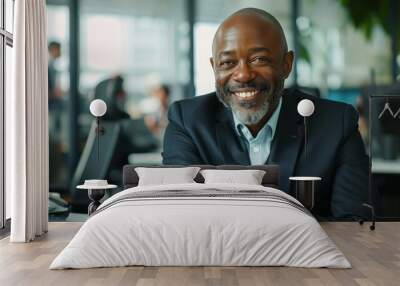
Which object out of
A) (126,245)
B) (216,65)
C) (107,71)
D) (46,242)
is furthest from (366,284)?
(107,71)

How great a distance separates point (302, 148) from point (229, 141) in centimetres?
84

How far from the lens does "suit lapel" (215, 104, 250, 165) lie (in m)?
6.95

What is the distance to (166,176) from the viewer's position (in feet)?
21.0

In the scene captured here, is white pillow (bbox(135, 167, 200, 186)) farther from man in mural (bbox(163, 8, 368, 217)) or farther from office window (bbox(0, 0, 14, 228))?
office window (bbox(0, 0, 14, 228))

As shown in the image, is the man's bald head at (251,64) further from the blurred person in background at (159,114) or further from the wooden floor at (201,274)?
the wooden floor at (201,274)

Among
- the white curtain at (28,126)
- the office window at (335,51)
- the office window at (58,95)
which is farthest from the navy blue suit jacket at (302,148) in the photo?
the white curtain at (28,126)

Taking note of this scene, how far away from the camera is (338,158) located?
22.7 ft

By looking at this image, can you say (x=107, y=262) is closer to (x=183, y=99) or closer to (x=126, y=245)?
(x=126, y=245)

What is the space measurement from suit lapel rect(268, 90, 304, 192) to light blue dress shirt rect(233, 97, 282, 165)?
0.06 metres

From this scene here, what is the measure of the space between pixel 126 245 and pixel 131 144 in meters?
2.87

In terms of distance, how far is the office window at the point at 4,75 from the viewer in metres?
6.41

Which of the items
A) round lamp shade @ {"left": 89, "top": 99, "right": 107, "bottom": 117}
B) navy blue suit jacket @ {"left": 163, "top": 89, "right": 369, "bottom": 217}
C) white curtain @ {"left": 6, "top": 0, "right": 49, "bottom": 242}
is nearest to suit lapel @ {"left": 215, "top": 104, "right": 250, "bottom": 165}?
navy blue suit jacket @ {"left": 163, "top": 89, "right": 369, "bottom": 217}

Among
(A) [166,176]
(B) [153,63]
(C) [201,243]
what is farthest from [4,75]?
(C) [201,243]

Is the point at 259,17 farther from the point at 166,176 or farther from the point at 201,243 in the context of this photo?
the point at 201,243
